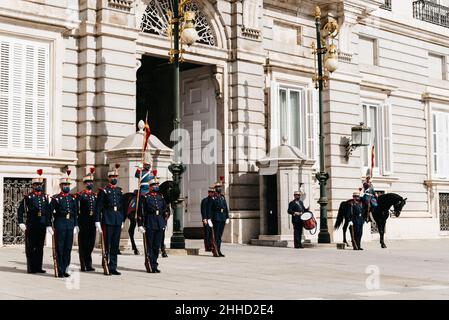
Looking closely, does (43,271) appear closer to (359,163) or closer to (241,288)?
(241,288)

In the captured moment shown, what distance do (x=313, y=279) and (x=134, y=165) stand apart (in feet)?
23.3

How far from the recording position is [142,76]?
26266mm

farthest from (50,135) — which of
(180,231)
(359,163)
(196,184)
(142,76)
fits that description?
(359,163)

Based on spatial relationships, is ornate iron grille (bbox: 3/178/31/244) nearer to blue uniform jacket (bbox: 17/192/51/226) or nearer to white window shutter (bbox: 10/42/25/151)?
white window shutter (bbox: 10/42/25/151)

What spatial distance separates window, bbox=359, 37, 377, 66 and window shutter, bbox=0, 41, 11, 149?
14.6m

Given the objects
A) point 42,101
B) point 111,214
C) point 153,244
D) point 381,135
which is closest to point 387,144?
point 381,135

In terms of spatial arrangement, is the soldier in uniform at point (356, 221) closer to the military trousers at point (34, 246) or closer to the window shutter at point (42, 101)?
the window shutter at point (42, 101)

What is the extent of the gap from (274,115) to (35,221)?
12104 mm

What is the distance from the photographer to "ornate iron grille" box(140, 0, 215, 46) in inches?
823

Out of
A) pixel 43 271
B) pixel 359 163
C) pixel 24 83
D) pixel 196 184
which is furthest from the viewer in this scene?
pixel 359 163

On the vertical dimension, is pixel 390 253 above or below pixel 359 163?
below

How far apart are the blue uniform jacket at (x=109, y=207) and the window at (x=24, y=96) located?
5803 mm

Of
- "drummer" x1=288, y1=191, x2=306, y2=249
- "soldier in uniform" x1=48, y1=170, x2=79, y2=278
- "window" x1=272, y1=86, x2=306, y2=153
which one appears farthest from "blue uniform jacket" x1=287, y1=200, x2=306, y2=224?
"soldier in uniform" x1=48, y1=170, x2=79, y2=278

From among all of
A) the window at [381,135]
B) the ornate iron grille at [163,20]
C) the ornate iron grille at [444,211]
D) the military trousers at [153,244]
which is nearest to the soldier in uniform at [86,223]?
the military trousers at [153,244]
